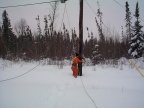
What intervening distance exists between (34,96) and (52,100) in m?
0.69

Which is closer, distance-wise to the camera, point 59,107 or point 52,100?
point 59,107

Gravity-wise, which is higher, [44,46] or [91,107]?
[44,46]

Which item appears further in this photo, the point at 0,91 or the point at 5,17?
the point at 5,17

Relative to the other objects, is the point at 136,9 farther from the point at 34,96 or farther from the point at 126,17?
the point at 34,96

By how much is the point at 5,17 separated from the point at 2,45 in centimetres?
1717

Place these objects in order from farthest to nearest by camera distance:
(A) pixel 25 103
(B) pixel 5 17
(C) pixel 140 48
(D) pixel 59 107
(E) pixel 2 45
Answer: (B) pixel 5 17 → (E) pixel 2 45 → (C) pixel 140 48 → (A) pixel 25 103 → (D) pixel 59 107

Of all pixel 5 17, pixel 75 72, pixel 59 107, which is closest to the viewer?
pixel 59 107

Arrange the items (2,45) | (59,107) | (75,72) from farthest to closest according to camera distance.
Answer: (2,45) < (75,72) < (59,107)

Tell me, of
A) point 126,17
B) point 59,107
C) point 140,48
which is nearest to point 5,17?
point 59,107

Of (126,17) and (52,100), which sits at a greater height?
(126,17)

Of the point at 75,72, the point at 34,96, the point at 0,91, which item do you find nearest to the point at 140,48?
the point at 75,72

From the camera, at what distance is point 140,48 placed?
47.1 feet

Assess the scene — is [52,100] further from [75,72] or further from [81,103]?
[75,72]

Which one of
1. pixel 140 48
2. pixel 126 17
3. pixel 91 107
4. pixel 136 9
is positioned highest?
pixel 126 17
